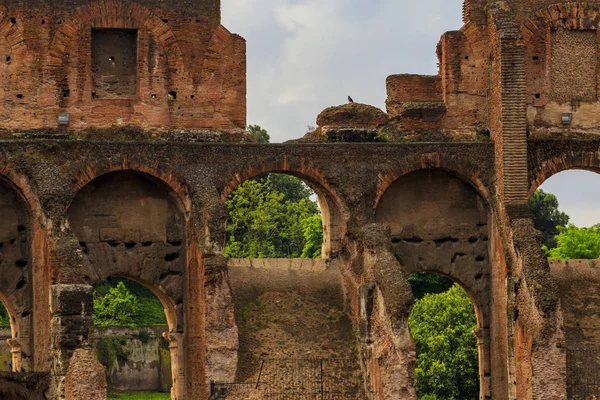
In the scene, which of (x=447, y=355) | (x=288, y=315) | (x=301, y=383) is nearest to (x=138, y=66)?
(x=288, y=315)

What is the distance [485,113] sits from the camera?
35500 mm

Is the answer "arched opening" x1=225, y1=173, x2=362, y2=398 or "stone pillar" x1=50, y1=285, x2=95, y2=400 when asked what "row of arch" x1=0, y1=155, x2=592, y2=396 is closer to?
"arched opening" x1=225, y1=173, x2=362, y2=398

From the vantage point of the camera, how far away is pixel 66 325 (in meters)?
30.4

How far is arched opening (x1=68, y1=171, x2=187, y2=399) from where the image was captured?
33.2 m

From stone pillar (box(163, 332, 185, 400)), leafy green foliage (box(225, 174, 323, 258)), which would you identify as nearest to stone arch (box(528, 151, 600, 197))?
stone pillar (box(163, 332, 185, 400))

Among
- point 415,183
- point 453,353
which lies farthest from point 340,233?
point 453,353

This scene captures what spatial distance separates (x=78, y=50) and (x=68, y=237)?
172 inches

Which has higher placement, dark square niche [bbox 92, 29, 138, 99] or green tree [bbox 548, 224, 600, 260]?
dark square niche [bbox 92, 29, 138, 99]

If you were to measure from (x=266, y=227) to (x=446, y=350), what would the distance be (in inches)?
581

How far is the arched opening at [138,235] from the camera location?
109 feet

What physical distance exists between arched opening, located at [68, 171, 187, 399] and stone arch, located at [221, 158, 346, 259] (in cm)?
142

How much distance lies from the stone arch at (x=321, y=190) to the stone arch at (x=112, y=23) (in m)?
2.90

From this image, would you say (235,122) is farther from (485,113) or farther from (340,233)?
(485,113)

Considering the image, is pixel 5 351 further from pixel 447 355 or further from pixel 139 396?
pixel 447 355
